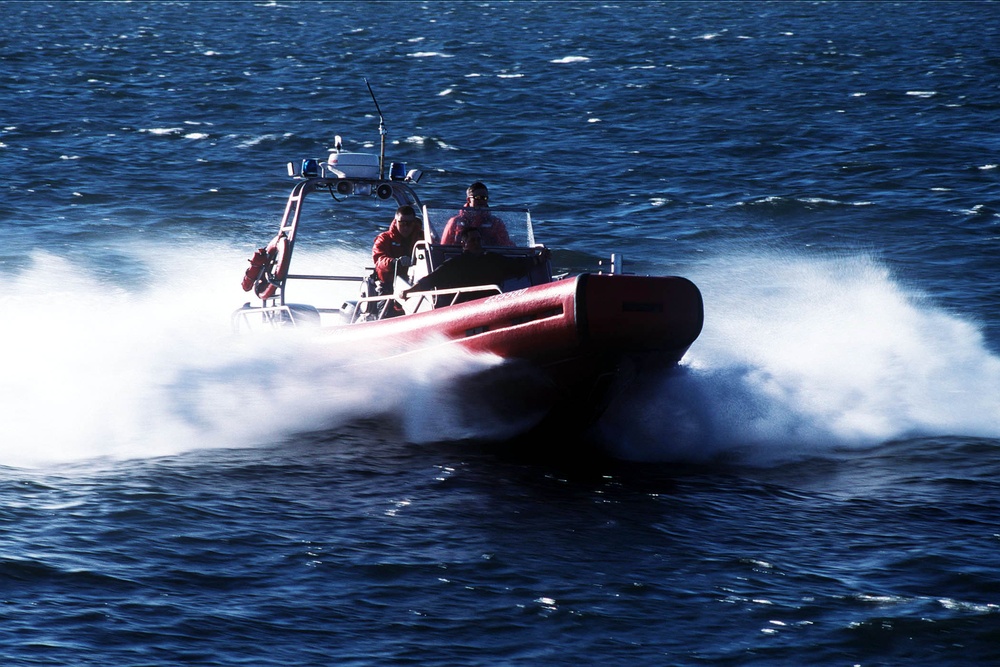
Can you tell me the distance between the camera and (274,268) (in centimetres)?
1254

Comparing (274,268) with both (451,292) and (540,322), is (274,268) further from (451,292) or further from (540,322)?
(540,322)

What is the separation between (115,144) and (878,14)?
37.0 metres

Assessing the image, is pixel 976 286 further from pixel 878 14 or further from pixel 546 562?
pixel 878 14

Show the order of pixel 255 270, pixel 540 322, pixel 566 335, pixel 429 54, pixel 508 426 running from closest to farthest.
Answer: pixel 566 335 → pixel 540 322 → pixel 508 426 → pixel 255 270 → pixel 429 54

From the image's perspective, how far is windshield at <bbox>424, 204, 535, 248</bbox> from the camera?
34.7 ft

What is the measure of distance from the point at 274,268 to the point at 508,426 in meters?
3.73

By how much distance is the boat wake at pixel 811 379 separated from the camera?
976 centimetres

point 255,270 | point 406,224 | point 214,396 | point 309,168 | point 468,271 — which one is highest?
point 309,168

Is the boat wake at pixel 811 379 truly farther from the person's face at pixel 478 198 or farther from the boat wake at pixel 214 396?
the person's face at pixel 478 198

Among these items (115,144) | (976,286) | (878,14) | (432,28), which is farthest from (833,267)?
(878,14)

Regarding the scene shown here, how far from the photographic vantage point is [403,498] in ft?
27.6

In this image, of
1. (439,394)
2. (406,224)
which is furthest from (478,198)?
(439,394)

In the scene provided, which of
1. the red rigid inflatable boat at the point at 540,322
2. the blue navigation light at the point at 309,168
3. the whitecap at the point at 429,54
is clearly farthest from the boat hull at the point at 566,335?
the whitecap at the point at 429,54

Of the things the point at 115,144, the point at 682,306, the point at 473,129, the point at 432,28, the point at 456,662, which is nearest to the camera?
the point at 456,662
